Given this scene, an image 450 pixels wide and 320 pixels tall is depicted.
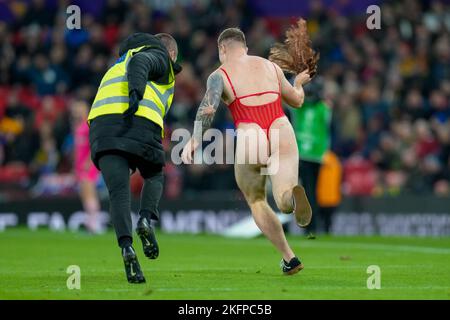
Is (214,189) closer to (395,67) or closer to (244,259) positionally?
(395,67)

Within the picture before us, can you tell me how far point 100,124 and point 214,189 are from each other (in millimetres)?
Answer: 12780

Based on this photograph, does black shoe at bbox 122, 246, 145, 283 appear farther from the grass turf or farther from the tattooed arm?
the tattooed arm

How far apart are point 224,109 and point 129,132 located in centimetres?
1381

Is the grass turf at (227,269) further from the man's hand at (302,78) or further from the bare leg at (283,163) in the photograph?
the man's hand at (302,78)

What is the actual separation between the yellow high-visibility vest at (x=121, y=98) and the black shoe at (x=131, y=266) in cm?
120

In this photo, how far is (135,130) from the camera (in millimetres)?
9273

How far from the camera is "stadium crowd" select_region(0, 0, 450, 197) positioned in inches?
851

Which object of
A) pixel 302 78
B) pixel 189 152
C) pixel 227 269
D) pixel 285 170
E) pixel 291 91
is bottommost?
pixel 227 269

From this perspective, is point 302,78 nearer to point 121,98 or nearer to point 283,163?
point 283,163

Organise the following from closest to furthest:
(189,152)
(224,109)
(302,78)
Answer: (189,152) < (302,78) < (224,109)

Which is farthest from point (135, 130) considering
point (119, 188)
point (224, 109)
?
point (224, 109)

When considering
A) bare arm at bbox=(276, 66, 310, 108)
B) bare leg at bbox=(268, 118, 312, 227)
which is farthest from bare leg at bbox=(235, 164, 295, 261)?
bare arm at bbox=(276, 66, 310, 108)

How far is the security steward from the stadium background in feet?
34.4

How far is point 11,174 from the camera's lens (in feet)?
76.1
